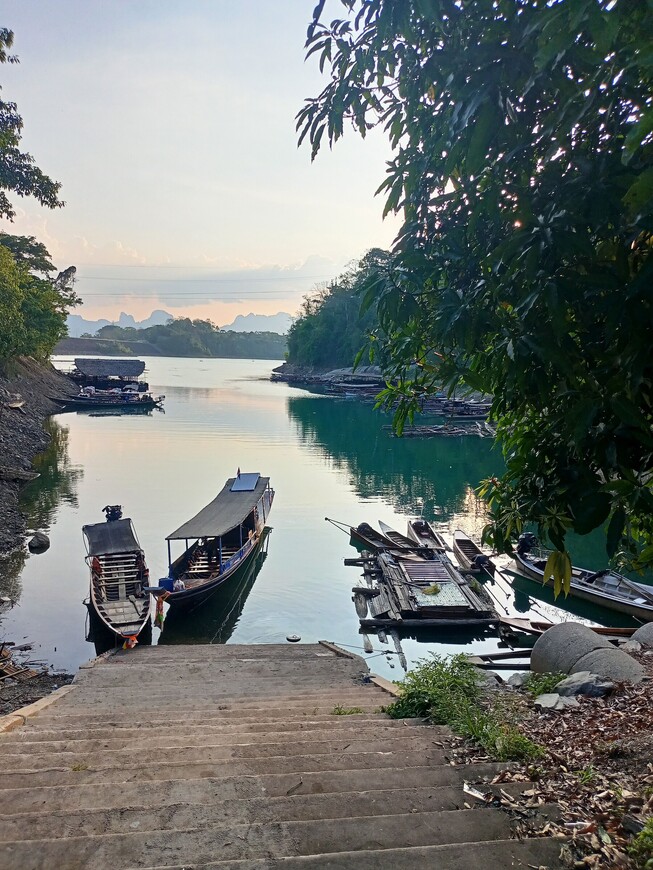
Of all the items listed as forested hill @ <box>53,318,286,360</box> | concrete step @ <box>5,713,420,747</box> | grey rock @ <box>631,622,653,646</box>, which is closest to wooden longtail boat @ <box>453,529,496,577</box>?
grey rock @ <box>631,622,653,646</box>

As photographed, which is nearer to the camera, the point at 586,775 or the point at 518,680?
the point at 586,775

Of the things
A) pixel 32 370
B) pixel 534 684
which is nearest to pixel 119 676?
pixel 534 684

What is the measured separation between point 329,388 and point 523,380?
249ft

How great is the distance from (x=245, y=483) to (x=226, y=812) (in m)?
17.6

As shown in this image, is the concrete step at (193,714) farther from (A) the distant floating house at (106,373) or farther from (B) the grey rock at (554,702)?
(A) the distant floating house at (106,373)

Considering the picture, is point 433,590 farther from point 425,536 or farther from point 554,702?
point 554,702

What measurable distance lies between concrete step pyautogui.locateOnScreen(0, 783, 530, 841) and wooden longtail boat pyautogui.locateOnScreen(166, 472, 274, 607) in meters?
9.77

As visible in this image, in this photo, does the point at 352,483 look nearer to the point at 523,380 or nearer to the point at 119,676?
the point at 119,676

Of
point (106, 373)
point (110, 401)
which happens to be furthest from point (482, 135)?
point (106, 373)

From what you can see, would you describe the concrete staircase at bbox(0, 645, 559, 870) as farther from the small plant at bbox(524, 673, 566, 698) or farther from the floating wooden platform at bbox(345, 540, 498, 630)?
the floating wooden platform at bbox(345, 540, 498, 630)

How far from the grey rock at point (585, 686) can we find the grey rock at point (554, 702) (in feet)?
0.86

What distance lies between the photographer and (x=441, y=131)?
106 inches

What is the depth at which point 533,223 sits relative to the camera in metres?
2.18

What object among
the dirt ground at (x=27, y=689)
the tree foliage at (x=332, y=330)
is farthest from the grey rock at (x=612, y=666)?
the tree foliage at (x=332, y=330)
